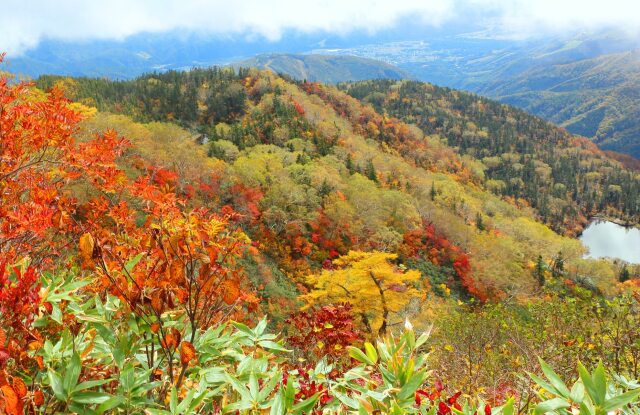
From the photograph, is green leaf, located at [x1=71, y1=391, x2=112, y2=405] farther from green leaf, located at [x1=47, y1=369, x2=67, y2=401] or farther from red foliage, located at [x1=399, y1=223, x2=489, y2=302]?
red foliage, located at [x1=399, y1=223, x2=489, y2=302]

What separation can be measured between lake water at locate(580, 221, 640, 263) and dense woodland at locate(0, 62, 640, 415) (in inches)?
208

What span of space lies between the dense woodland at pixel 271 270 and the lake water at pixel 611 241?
5.29 m

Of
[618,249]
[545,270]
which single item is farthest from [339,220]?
[618,249]

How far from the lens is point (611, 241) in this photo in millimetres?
100812

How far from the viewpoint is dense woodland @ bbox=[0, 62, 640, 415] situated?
6.63 feet

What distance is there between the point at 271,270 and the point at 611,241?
104 meters

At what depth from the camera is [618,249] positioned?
9606 cm

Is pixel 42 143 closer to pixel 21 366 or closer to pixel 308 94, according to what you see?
pixel 21 366

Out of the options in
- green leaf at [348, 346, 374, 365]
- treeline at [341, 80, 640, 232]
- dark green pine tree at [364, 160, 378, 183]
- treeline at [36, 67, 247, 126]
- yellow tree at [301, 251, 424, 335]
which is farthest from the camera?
treeline at [341, 80, 640, 232]

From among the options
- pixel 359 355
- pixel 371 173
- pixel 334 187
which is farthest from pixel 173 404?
pixel 371 173

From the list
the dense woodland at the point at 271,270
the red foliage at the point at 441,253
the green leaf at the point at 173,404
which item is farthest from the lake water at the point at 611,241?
the green leaf at the point at 173,404

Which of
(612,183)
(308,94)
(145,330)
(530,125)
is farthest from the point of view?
(530,125)

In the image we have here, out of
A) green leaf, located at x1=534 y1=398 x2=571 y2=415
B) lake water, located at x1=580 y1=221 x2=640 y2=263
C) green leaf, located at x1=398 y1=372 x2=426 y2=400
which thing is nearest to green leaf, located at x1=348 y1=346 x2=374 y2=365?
green leaf, located at x1=398 y1=372 x2=426 y2=400

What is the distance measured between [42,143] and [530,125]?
17511cm
